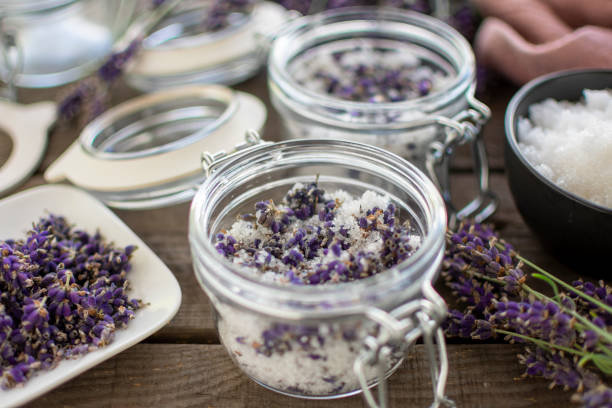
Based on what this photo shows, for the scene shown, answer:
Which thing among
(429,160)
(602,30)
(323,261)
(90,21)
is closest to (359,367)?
(323,261)

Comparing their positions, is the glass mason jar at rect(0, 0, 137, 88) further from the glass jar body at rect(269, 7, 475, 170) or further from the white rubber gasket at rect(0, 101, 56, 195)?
the glass jar body at rect(269, 7, 475, 170)

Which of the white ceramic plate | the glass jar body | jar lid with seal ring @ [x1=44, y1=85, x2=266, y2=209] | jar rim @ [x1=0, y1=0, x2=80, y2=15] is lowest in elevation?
the white ceramic plate

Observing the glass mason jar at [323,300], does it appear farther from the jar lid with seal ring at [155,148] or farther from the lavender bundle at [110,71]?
the lavender bundle at [110,71]

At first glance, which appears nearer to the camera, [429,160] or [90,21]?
[429,160]

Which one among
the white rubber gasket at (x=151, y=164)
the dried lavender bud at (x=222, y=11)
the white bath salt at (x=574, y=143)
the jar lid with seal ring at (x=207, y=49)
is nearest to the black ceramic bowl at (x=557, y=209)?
the white bath salt at (x=574, y=143)

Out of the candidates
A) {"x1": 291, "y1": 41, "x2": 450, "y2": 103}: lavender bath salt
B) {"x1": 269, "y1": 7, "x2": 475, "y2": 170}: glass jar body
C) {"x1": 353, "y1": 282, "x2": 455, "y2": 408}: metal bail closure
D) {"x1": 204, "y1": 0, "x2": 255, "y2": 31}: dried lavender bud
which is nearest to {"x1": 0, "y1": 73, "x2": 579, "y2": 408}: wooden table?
{"x1": 353, "y1": 282, "x2": 455, "y2": 408}: metal bail closure

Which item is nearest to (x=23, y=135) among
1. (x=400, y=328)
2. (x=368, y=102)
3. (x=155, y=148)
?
(x=155, y=148)

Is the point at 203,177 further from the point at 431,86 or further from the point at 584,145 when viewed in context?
the point at 584,145

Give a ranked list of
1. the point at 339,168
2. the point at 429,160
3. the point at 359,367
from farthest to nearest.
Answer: the point at 429,160
the point at 339,168
the point at 359,367
